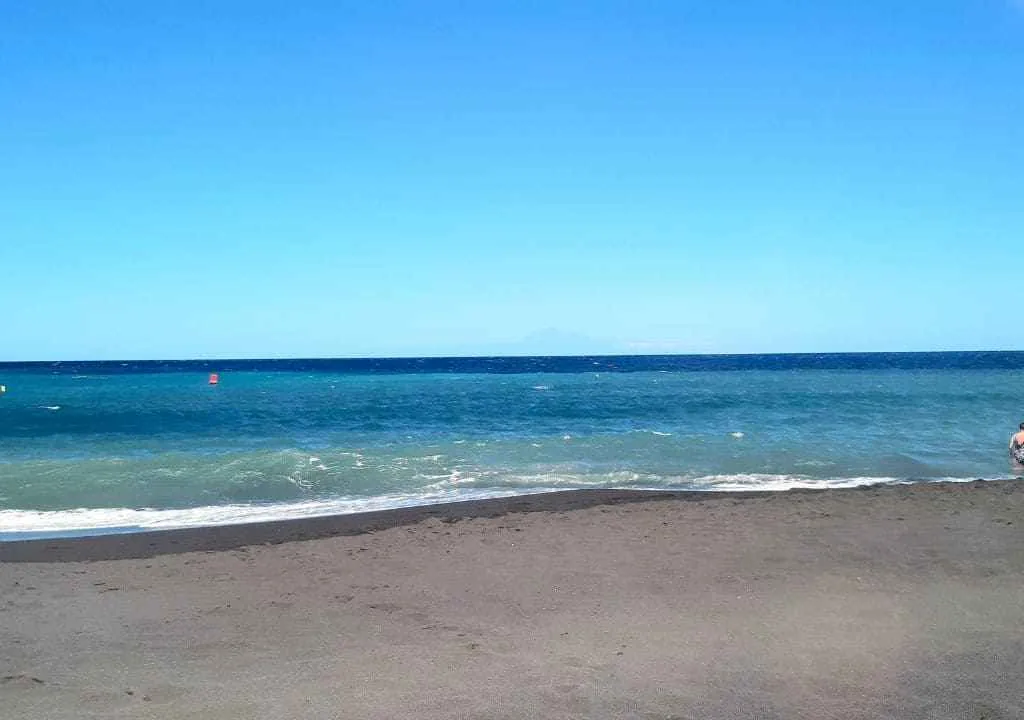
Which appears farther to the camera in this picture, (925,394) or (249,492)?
(925,394)

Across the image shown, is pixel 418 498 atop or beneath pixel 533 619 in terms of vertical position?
beneath

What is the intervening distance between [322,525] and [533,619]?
236 inches

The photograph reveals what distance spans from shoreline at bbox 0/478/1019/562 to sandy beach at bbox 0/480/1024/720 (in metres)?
0.09

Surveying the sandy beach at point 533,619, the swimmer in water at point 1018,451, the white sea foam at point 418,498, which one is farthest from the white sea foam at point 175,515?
the swimmer in water at point 1018,451

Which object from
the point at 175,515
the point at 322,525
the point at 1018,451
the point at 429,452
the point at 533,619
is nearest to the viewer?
the point at 533,619

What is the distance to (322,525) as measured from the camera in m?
12.5

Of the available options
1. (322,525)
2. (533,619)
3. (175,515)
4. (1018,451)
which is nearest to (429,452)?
(175,515)

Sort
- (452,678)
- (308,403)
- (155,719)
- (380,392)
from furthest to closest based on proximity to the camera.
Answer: (380,392) < (308,403) < (452,678) < (155,719)

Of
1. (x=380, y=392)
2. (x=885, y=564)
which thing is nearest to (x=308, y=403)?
(x=380, y=392)

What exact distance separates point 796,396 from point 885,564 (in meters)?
38.6

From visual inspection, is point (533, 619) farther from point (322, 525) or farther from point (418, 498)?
point (418, 498)

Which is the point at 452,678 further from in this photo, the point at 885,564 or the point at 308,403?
the point at 308,403

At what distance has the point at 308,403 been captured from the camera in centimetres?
4281

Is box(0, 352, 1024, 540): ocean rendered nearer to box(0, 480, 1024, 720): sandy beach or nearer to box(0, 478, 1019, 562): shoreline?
box(0, 478, 1019, 562): shoreline
